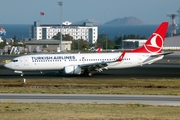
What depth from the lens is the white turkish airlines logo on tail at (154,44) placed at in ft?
182

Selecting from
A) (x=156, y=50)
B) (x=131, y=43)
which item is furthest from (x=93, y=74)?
(x=131, y=43)

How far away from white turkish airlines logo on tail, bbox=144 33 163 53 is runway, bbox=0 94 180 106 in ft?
74.7

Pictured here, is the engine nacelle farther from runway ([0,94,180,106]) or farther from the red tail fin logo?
runway ([0,94,180,106])

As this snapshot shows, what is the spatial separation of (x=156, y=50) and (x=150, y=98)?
951 inches

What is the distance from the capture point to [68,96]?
33250 millimetres

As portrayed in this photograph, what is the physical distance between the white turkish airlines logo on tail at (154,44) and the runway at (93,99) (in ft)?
74.7

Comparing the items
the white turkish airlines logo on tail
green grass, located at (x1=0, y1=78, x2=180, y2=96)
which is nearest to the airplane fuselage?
the white turkish airlines logo on tail

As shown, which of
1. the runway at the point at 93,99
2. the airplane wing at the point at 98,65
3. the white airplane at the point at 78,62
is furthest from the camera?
the white airplane at the point at 78,62

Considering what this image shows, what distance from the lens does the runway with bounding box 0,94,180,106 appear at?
30.1 meters

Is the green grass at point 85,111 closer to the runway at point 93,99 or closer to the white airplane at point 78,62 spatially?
the runway at point 93,99

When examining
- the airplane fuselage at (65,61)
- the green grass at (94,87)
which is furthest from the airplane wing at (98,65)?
the green grass at (94,87)

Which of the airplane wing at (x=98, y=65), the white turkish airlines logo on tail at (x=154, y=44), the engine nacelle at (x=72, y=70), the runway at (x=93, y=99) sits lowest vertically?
the runway at (x=93, y=99)

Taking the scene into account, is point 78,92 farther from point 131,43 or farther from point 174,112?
point 131,43

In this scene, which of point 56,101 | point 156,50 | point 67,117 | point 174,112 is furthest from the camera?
point 156,50
